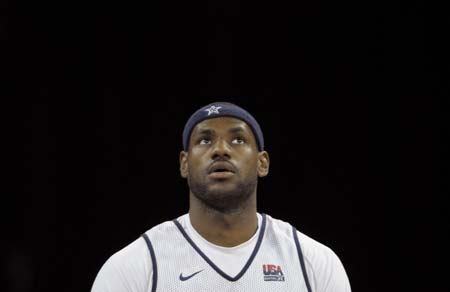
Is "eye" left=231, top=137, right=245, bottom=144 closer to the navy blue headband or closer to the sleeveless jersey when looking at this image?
the navy blue headband

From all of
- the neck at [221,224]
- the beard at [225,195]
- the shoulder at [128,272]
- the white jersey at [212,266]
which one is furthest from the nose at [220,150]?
the shoulder at [128,272]

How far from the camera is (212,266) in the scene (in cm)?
427

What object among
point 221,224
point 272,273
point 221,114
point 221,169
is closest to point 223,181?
point 221,169

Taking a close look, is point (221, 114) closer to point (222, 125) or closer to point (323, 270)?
point (222, 125)

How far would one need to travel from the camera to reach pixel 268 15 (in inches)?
315

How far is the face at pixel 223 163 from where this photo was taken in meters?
4.27

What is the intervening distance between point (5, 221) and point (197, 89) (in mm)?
2011

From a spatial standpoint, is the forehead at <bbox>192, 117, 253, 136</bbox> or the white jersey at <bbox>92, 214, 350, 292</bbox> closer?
the white jersey at <bbox>92, 214, 350, 292</bbox>

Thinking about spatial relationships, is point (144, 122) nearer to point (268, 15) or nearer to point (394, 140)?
point (268, 15)

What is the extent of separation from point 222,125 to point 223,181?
0.31 meters

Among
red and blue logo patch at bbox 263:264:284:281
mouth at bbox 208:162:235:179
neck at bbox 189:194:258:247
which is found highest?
mouth at bbox 208:162:235:179

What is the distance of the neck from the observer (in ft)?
14.4

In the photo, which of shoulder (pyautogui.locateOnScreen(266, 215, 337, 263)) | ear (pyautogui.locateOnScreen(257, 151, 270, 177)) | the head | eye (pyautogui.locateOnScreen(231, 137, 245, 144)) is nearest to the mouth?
the head

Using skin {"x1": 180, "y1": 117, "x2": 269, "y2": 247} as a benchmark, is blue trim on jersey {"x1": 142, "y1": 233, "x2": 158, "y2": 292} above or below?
below
